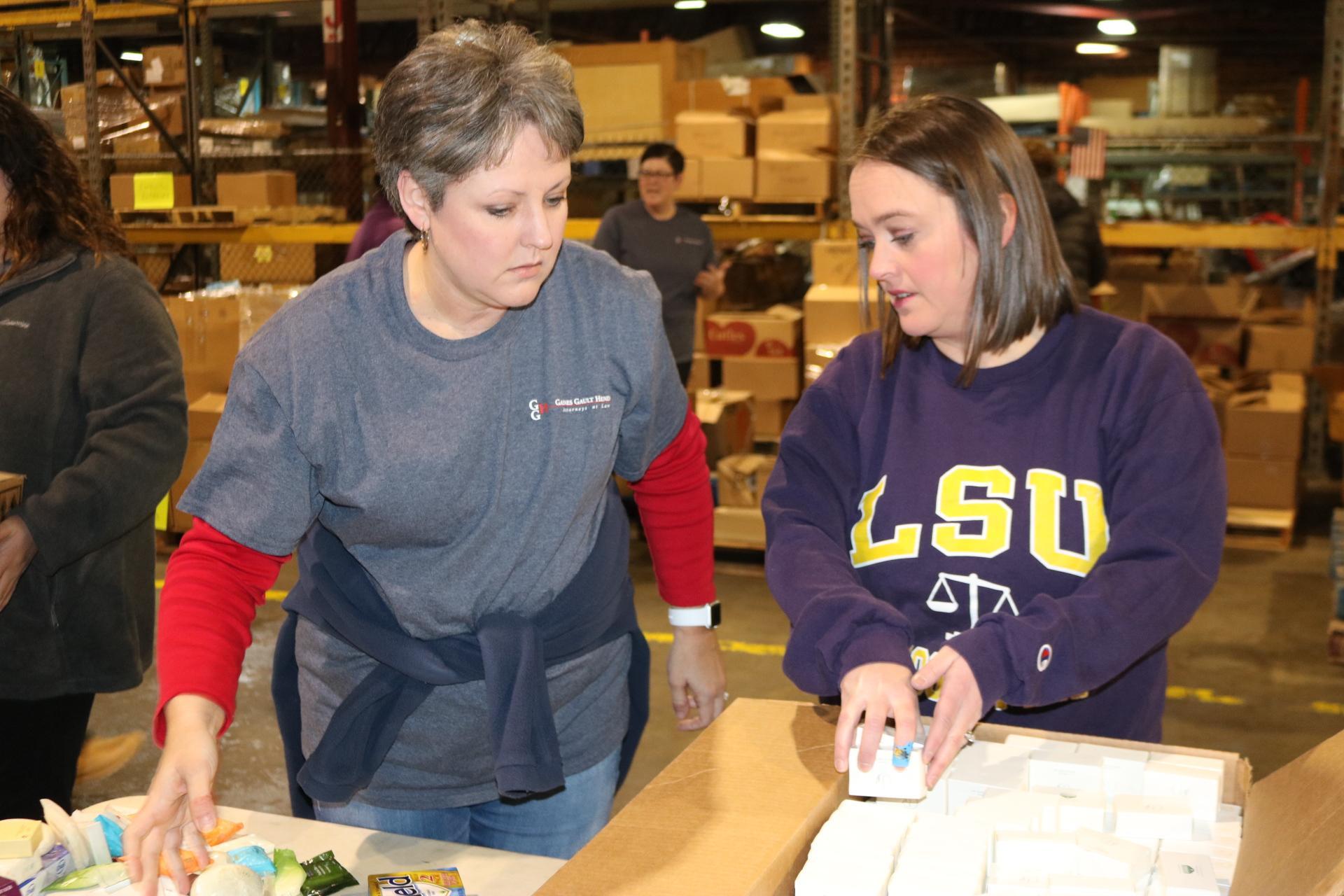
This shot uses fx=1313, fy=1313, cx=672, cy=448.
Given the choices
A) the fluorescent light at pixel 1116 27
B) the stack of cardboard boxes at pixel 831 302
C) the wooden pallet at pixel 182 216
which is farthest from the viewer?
the fluorescent light at pixel 1116 27

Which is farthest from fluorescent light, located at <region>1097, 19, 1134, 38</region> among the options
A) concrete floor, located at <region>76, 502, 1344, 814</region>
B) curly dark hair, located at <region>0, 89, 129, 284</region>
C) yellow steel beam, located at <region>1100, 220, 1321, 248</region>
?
curly dark hair, located at <region>0, 89, 129, 284</region>

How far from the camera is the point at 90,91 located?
24.2 ft

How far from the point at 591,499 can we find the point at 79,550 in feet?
3.23

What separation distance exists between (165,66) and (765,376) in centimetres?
429

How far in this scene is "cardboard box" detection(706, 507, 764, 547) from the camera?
585 cm

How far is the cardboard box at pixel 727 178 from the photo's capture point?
21.1 feet

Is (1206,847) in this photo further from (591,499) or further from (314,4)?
(314,4)

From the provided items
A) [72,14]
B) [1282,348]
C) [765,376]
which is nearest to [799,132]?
[765,376]

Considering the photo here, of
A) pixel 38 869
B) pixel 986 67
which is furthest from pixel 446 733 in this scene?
pixel 986 67

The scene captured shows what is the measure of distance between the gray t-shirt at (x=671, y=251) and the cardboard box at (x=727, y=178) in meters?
0.25

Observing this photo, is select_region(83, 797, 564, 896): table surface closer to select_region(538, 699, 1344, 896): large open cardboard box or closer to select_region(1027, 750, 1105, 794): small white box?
select_region(538, 699, 1344, 896): large open cardboard box

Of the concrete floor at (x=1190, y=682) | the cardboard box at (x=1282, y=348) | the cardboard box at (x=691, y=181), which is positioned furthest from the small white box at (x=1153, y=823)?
the cardboard box at (x=1282, y=348)

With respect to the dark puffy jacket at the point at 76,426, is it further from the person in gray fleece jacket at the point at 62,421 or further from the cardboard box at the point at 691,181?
the cardboard box at the point at 691,181

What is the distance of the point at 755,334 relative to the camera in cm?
623
